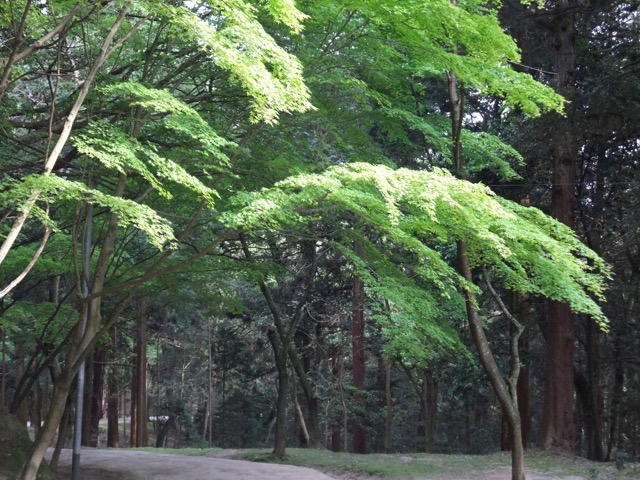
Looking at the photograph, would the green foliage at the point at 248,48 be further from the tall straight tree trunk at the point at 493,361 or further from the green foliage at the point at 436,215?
the tall straight tree trunk at the point at 493,361

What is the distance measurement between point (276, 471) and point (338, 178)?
723 centimetres

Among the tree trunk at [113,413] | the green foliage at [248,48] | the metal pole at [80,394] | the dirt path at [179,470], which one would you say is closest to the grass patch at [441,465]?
the dirt path at [179,470]

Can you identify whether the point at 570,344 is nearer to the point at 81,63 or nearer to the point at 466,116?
the point at 466,116

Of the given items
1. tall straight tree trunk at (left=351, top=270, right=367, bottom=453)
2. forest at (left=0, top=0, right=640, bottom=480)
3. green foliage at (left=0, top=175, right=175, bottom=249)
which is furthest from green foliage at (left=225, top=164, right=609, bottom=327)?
tall straight tree trunk at (left=351, top=270, right=367, bottom=453)

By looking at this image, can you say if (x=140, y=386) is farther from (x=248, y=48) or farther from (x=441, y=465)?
(x=248, y=48)

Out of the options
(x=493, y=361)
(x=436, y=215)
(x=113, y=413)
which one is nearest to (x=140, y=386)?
(x=113, y=413)

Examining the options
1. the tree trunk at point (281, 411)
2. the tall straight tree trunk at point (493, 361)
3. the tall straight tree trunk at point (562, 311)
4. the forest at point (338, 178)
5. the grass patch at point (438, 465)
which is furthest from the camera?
the tree trunk at point (281, 411)

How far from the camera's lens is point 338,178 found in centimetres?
809

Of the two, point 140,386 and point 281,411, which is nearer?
point 281,411

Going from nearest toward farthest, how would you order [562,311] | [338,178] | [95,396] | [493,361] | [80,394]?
[338,178] → [80,394] → [493,361] → [562,311] → [95,396]

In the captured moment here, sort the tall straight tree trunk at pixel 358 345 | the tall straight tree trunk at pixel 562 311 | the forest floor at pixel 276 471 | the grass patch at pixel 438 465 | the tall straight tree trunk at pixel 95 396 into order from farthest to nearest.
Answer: the tall straight tree trunk at pixel 95 396, the tall straight tree trunk at pixel 358 345, the tall straight tree trunk at pixel 562 311, the grass patch at pixel 438 465, the forest floor at pixel 276 471

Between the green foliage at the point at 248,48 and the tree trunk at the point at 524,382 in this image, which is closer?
the green foliage at the point at 248,48

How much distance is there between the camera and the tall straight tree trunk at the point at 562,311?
47.4ft

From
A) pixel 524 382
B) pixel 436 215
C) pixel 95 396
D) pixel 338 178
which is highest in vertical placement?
pixel 338 178
